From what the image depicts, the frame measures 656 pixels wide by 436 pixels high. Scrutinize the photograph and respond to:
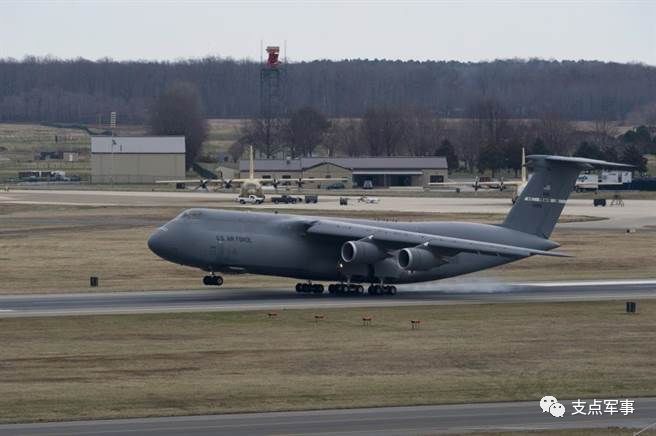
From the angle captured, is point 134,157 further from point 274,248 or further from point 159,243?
point 274,248

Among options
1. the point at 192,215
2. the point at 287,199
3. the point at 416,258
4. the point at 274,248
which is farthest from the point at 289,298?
the point at 287,199

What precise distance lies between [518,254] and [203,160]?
141 m

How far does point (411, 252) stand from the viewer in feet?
152

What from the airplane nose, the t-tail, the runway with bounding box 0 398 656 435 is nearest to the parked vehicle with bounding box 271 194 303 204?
the t-tail

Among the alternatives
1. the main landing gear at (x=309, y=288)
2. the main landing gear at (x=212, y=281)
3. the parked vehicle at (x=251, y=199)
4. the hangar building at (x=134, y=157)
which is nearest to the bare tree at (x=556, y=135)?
the hangar building at (x=134, y=157)

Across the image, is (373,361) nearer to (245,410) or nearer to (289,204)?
(245,410)

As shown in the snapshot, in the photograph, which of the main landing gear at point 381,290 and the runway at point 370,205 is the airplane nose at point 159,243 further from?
the runway at point 370,205

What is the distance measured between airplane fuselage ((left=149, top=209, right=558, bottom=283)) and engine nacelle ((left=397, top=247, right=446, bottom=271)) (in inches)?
26.4

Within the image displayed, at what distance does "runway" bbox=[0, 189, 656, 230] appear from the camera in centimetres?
9938

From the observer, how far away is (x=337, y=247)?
4738 cm

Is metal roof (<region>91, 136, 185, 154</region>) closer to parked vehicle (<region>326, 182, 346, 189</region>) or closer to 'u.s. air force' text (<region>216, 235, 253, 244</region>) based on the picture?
parked vehicle (<region>326, 182, 346, 189</region>)

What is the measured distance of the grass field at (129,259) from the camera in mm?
53188

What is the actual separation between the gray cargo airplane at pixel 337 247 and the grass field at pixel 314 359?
13.7 feet

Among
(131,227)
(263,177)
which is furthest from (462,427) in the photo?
(263,177)
